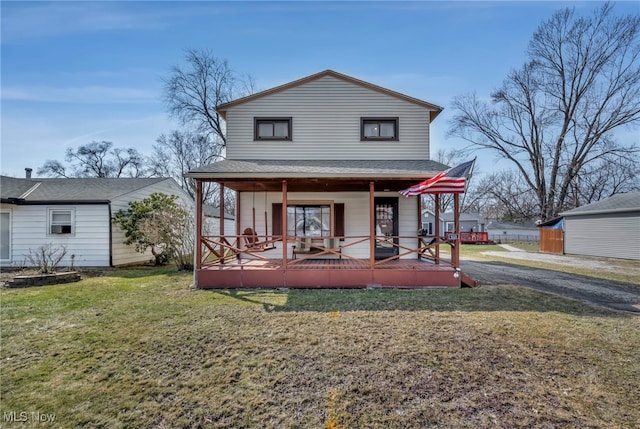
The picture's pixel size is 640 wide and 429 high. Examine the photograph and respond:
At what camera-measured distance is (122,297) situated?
686 cm

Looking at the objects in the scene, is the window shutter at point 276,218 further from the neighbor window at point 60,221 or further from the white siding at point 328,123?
the neighbor window at point 60,221

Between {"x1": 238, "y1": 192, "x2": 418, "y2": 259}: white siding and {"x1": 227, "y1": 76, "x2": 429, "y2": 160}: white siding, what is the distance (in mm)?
1386

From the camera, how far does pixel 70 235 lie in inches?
450

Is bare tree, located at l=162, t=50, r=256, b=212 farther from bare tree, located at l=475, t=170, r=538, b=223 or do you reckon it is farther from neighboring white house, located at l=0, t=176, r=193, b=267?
bare tree, located at l=475, t=170, r=538, b=223

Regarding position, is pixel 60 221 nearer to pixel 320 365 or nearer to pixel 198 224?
pixel 198 224

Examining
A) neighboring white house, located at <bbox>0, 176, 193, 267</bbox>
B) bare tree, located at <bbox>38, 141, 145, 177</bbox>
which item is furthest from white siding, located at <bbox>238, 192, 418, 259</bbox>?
bare tree, located at <bbox>38, 141, 145, 177</bbox>

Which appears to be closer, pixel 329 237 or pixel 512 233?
pixel 329 237

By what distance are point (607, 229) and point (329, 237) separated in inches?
727

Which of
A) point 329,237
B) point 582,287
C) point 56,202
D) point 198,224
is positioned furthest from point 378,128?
point 56,202

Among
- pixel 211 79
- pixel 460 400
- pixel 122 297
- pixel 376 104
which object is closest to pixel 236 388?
pixel 460 400

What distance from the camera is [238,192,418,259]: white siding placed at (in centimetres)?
975

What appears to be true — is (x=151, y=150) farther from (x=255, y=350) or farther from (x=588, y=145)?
(x=588, y=145)

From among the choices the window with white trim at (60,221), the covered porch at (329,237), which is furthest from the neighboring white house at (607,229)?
the window with white trim at (60,221)

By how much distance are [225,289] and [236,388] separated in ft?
15.1
